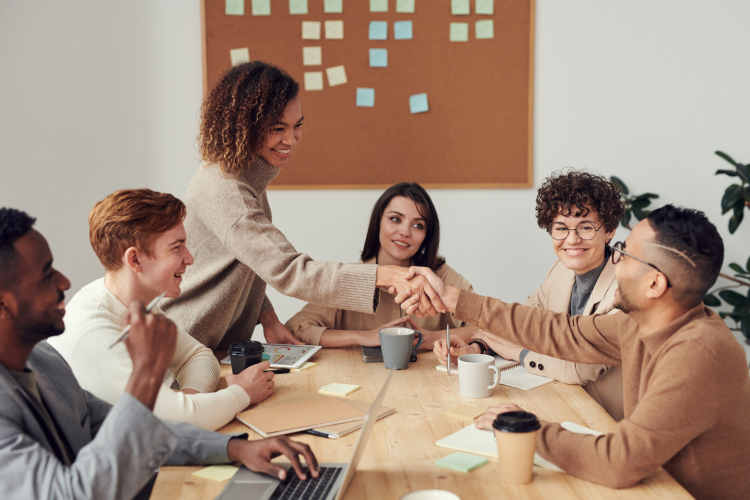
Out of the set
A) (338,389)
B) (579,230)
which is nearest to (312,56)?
(579,230)

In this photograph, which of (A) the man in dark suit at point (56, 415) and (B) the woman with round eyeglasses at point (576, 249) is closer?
(A) the man in dark suit at point (56, 415)

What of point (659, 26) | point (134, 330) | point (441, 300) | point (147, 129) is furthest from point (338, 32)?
point (134, 330)

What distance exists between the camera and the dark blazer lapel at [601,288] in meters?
1.76

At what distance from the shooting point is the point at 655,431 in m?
0.97

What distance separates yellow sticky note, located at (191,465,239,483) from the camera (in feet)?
3.32

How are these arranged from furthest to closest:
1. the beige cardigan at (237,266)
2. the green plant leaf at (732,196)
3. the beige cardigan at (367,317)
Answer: the green plant leaf at (732,196) → the beige cardigan at (367,317) → the beige cardigan at (237,266)

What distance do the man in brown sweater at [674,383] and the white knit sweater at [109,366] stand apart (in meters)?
0.55

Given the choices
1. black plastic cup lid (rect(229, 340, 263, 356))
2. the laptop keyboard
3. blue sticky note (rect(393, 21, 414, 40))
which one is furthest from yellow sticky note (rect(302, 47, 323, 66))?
the laptop keyboard

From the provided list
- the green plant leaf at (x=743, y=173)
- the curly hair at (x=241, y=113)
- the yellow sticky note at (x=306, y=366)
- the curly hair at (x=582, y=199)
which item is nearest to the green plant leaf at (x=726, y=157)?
the green plant leaf at (x=743, y=173)

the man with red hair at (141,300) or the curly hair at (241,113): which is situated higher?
the curly hair at (241,113)

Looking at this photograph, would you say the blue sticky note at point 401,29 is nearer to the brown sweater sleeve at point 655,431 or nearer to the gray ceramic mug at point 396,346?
the gray ceramic mug at point 396,346

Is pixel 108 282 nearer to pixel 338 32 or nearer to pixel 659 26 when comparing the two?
pixel 338 32

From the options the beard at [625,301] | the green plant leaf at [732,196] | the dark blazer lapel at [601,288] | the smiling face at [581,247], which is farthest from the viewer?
the green plant leaf at [732,196]

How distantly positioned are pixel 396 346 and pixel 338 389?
0.23m
